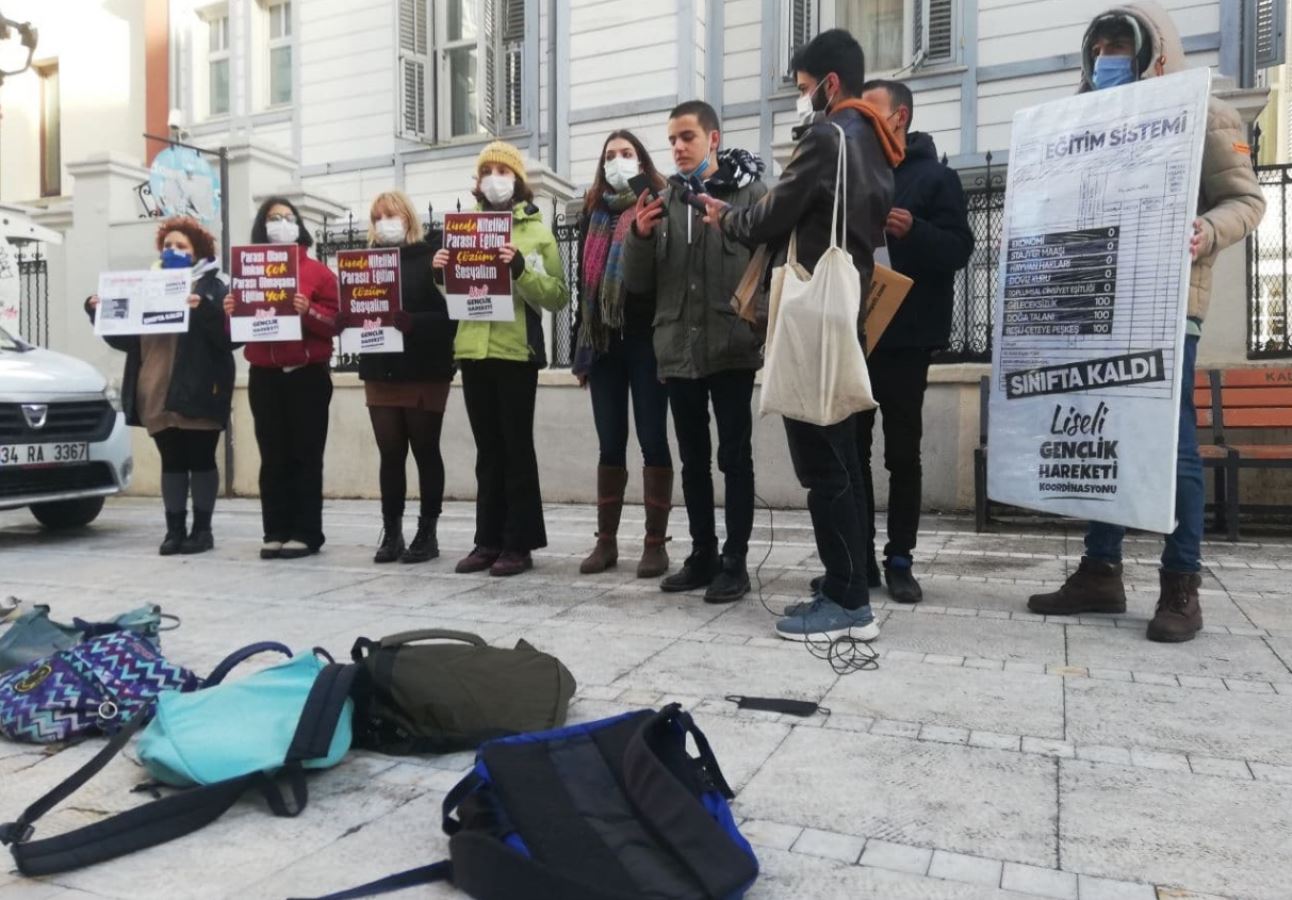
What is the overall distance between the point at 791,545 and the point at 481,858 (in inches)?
177

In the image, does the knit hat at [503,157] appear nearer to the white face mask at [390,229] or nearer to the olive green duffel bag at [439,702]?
the white face mask at [390,229]

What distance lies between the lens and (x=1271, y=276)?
6918mm

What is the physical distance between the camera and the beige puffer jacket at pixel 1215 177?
3.62 m

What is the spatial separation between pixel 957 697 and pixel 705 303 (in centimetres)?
202

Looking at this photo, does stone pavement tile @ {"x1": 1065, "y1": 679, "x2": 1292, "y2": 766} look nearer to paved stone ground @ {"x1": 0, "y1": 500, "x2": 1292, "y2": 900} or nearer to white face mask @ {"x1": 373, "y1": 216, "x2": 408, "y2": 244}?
paved stone ground @ {"x1": 0, "y1": 500, "x2": 1292, "y2": 900}

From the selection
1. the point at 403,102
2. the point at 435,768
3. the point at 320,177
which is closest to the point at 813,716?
the point at 435,768

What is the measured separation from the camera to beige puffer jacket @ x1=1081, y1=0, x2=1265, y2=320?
362 cm

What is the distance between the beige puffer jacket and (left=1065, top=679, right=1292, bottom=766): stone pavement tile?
4.62 ft

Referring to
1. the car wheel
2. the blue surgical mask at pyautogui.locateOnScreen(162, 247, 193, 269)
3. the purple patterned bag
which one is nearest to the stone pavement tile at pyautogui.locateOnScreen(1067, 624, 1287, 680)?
the purple patterned bag

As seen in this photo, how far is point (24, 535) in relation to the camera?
763 cm

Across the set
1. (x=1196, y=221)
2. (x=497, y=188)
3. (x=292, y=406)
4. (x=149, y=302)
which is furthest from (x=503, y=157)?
(x=1196, y=221)

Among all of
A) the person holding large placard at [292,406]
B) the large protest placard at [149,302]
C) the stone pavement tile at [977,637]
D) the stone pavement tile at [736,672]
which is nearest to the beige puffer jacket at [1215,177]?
the stone pavement tile at [977,637]

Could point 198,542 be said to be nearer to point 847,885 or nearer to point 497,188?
point 497,188

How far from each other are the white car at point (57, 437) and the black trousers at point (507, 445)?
11.1 ft
